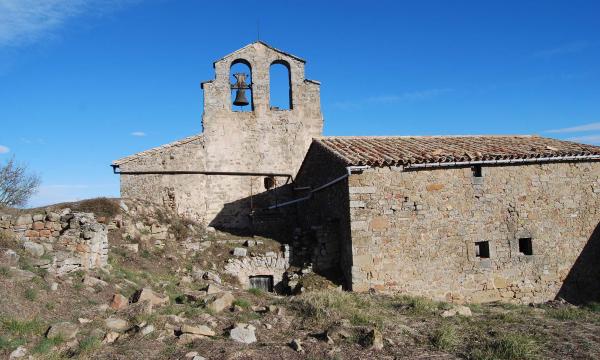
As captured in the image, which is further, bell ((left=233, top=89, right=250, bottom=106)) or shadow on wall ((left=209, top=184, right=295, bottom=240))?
bell ((left=233, top=89, right=250, bottom=106))

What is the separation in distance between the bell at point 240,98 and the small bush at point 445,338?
11.7 m

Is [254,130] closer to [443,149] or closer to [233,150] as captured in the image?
[233,150]

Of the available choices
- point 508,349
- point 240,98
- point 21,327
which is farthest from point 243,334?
point 240,98

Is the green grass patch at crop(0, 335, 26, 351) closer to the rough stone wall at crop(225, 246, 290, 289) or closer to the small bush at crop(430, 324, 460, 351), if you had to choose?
the small bush at crop(430, 324, 460, 351)

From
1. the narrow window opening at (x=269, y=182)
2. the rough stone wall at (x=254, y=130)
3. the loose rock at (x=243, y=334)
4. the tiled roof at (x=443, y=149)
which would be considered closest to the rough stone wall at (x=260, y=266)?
the tiled roof at (x=443, y=149)

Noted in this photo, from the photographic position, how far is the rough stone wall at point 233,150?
16.6 m

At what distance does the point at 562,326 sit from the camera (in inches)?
349

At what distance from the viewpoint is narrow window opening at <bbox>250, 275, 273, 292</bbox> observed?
1380 cm

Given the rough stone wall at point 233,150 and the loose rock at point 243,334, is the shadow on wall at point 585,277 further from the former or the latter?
the loose rock at point 243,334

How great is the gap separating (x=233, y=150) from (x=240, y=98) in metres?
1.89

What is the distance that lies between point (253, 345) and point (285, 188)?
1115 cm

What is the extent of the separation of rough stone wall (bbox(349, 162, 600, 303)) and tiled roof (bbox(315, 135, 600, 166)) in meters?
0.34

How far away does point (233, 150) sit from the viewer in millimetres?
17562

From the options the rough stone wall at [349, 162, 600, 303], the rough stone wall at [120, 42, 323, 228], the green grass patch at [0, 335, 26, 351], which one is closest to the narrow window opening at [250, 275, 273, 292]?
the rough stone wall at [349, 162, 600, 303]
